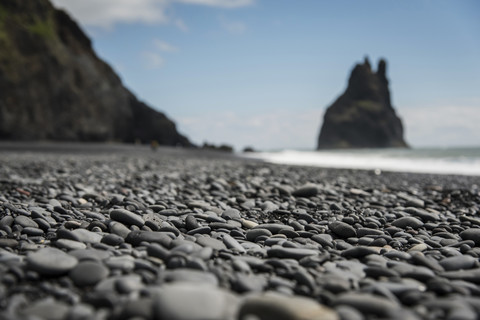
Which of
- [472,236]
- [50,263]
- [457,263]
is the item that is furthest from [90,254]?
[472,236]

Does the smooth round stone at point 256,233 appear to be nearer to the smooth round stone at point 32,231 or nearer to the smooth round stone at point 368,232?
the smooth round stone at point 368,232

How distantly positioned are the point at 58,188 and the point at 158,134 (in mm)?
52917

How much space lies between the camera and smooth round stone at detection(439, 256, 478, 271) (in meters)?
2.46

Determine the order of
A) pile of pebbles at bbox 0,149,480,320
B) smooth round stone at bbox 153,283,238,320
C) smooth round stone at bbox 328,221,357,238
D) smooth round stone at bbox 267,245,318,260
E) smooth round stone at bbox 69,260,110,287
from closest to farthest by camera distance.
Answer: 1. smooth round stone at bbox 153,283,238,320
2. pile of pebbles at bbox 0,149,480,320
3. smooth round stone at bbox 69,260,110,287
4. smooth round stone at bbox 267,245,318,260
5. smooth round stone at bbox 328,221,357,238

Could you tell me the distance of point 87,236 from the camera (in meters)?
2.70

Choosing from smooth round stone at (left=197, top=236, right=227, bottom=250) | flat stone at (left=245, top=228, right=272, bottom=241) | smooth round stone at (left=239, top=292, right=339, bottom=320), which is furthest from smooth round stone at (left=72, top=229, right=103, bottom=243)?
smooth round stone at (left=239, top=292, right=339, bottom=320)

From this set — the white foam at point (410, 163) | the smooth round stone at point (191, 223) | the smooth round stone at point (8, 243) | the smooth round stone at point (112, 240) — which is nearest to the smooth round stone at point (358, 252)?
the smooth round stone at point (191, 223)

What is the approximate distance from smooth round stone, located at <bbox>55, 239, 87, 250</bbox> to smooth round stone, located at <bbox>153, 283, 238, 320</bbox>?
1107 mm

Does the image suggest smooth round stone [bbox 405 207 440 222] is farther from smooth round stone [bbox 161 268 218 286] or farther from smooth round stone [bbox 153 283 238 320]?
smooth round stone [bbox 153 283 238 320]

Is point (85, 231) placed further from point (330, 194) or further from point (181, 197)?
point (330, 194)

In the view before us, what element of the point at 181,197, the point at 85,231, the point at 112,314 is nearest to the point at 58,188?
the point at 181,197

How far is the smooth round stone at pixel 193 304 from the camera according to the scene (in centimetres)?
146

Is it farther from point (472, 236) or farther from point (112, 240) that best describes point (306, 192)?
point (112, 240)

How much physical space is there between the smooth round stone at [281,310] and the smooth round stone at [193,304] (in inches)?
2.9
